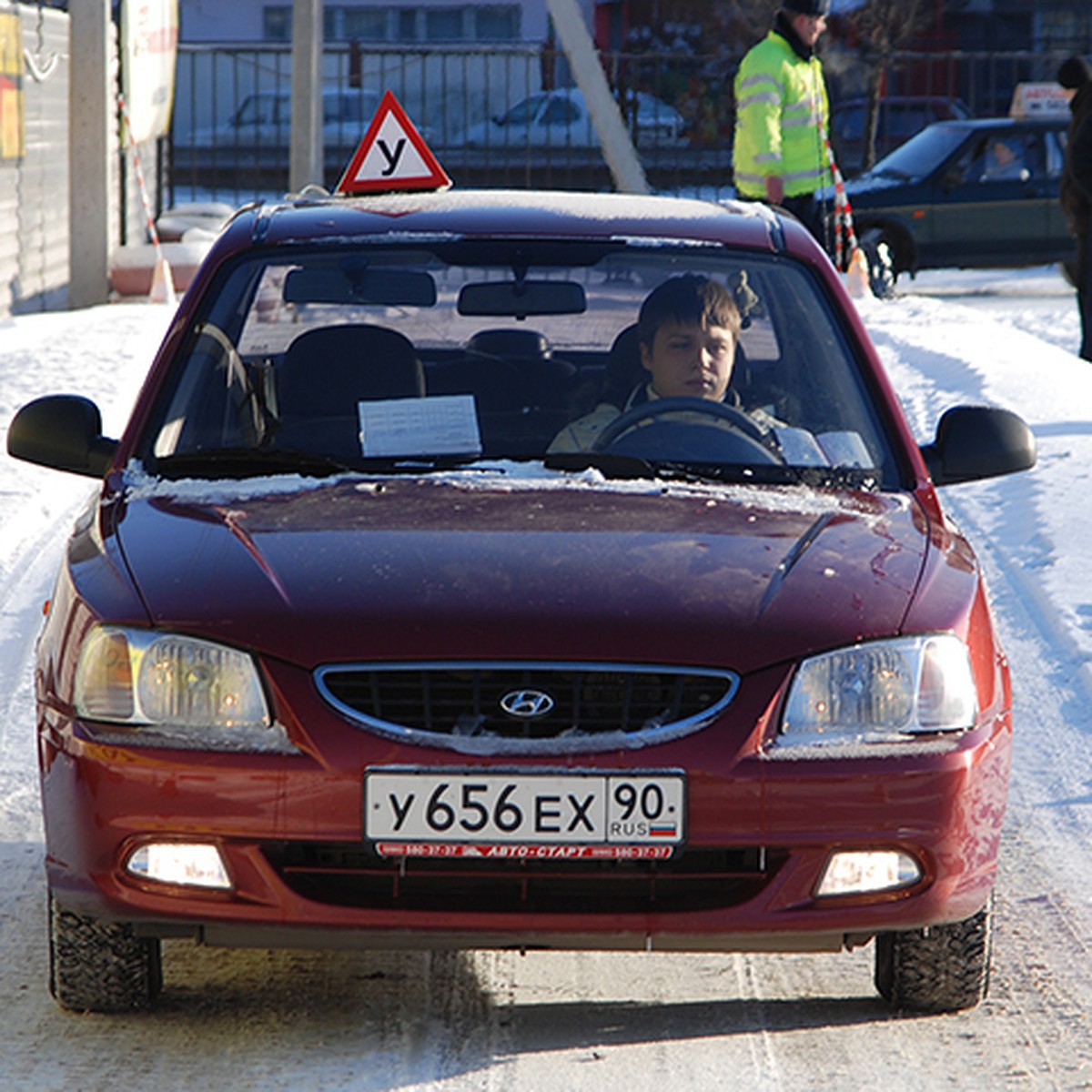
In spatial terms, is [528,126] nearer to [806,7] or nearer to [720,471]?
[806,7]

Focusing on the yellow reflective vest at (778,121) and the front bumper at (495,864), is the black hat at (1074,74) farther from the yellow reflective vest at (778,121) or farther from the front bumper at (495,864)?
the front bumper at (495,864)

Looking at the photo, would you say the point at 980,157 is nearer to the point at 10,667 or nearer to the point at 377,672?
the point at 10,667

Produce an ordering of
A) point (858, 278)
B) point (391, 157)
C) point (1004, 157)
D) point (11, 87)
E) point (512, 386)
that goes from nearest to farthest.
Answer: point (512, 386), point (391, 157), point (11, 87), point (858, 278), point (1004, 157)

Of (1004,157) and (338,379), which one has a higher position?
(1004,157)

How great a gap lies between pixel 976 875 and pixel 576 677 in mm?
752

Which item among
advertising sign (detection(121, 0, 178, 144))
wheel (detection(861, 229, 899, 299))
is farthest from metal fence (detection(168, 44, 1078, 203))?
wheel (detection(861, 229, 899, 299))

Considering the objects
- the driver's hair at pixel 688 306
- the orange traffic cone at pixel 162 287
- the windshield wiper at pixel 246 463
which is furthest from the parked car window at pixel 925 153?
the windshield wiper at pixel 246 463

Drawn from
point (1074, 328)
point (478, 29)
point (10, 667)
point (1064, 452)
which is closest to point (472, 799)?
point (10, 667)

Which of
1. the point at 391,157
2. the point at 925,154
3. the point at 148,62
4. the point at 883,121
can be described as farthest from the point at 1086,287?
the point at 883,121

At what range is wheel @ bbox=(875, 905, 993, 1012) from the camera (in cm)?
369

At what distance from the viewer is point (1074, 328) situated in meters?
16.5

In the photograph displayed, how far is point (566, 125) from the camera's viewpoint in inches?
1224

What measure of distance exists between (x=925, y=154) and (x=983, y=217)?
844mm

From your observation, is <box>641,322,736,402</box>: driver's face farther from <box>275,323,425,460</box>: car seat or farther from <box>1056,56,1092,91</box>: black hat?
<box>1056,56,1092,91</box>: black hat
